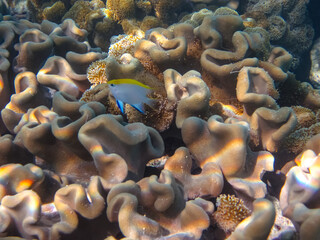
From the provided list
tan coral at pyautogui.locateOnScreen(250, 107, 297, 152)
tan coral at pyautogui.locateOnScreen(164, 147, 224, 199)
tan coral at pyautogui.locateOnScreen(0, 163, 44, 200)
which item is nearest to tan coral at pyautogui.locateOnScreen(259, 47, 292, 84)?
tan coral at pyautogui.locateOnScreen(250, 107, 297, 152)

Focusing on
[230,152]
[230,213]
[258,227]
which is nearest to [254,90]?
[230,152]

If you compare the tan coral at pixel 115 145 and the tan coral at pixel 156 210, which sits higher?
the tan coral at pixel 115 145

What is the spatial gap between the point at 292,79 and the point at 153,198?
2.32 meters

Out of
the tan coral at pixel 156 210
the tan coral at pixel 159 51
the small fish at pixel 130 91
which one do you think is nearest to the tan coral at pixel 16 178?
the tan coral at pixel 156 210

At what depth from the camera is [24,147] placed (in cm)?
214

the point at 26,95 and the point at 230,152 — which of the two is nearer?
the point at 230,152

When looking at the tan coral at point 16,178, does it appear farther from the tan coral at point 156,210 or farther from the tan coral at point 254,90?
the tan coral at point 254,90

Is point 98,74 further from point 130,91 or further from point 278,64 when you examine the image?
point 278,64

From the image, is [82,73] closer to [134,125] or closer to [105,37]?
[134,125]

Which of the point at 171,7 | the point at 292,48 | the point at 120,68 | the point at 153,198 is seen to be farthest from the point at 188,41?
the point at 292,48

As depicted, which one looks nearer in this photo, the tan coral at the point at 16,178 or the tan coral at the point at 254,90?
the tan coral at the point at 16,178

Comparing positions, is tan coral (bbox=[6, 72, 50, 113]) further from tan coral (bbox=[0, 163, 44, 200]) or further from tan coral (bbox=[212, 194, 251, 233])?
tan coral (bbox=[212, 194, 251, 233])

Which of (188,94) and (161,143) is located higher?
(188,94)

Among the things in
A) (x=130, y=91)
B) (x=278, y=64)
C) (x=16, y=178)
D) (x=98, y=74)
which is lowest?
(x=16, y=178)
